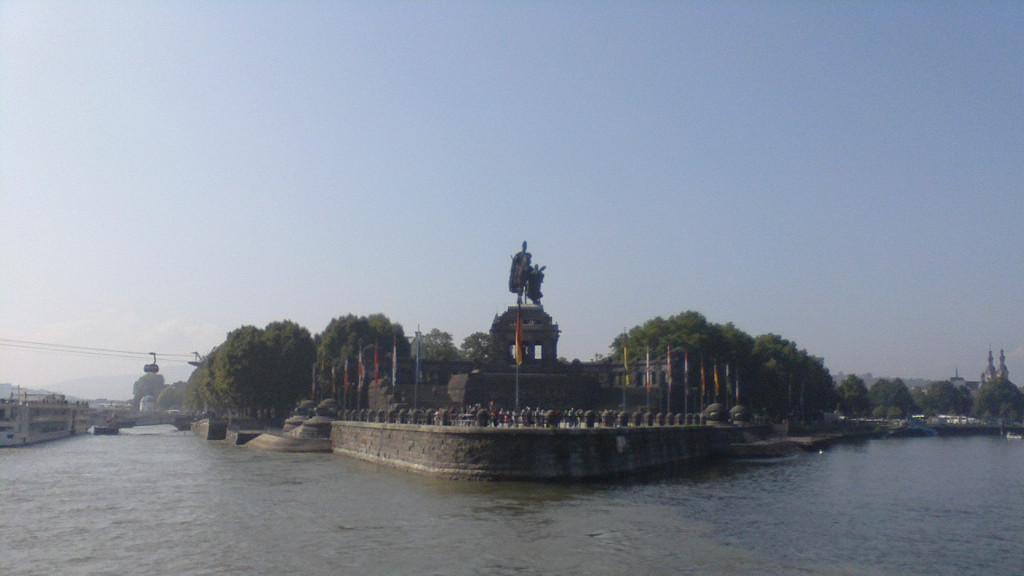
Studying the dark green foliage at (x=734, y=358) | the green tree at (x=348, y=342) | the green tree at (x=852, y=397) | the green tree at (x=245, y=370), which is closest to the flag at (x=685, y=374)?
the dark green foliage at (x=734, y=358)

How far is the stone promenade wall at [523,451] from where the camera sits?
4312 cm

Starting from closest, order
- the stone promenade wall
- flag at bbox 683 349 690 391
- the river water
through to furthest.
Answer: the river water, the stone promenade wall, flag at bbox 683 349 690 391

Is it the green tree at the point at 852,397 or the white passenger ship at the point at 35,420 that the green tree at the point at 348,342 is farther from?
the green tree at the point at 852,397

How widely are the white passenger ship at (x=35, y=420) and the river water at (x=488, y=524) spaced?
28429mm

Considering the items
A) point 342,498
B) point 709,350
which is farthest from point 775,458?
point 342,498

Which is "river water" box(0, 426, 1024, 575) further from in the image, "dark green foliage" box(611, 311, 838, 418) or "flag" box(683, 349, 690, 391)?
"dark green foliage" box(611, 311, 838, 418)

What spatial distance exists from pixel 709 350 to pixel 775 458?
3696 cm

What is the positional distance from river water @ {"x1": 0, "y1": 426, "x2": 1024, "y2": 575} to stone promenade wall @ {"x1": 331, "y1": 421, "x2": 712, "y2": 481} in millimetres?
1415

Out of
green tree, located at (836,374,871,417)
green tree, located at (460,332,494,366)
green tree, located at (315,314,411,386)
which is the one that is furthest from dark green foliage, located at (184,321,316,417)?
green tree, located at (836,374,871,417)

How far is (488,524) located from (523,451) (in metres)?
11.9

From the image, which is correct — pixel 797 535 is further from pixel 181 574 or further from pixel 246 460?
pixel 246 460

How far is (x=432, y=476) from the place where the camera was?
4594 cm

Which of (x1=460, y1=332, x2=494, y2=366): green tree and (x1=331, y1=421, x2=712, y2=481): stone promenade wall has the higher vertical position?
(x1=460, y1=332, x2=494, y2=366): green tree

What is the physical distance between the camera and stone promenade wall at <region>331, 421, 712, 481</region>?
4312cm
